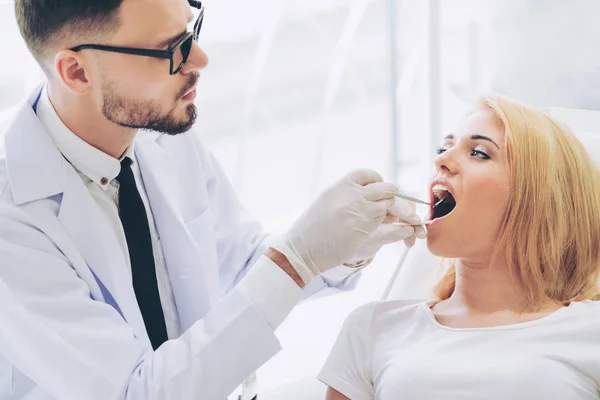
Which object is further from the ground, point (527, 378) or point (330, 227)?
point (330, 227)

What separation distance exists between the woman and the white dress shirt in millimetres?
414

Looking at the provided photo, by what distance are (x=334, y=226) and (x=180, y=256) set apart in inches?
16.4

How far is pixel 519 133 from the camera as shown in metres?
1.74

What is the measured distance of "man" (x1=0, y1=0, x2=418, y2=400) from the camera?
1510 millimetres

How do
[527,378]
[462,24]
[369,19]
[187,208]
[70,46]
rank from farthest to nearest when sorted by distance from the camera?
[369,19]
[462,24]
[187,208]
[70,46]
[527,378]

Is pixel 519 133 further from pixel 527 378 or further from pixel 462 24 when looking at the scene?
pixel 462 24

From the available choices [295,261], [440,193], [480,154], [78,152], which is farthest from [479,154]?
[78,152]

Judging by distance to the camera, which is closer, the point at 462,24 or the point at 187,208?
the point at 187,208

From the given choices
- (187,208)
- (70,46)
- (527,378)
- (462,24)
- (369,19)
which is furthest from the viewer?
(369,19)

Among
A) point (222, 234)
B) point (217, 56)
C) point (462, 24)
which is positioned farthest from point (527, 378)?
point (217, 56)

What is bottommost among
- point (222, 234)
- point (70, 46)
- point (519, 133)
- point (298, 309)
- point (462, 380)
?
point (298, 309)

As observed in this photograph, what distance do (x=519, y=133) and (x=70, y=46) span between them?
994mm

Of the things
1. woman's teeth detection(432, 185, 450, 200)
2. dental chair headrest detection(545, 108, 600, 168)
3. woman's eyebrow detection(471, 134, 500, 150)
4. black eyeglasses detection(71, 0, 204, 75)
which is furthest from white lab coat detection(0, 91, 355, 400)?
dental chair headrest detection(545, 108, 600, 168)

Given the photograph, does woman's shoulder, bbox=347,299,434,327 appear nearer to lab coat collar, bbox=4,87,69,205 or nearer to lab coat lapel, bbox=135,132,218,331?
lab coat lapel, bbox=135,132,218,331
